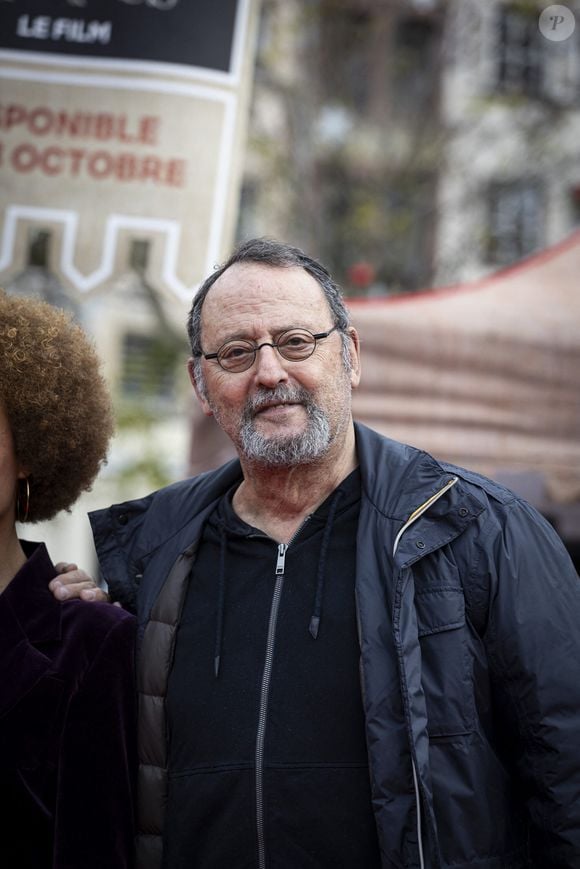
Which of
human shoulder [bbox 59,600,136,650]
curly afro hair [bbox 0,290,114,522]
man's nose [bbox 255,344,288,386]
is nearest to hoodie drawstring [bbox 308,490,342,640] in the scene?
man's nose [bbox 255,344,288,386]

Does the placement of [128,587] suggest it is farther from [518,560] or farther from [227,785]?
[518,560]

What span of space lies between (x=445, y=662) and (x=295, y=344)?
0.92 m

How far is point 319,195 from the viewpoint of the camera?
12805 mm

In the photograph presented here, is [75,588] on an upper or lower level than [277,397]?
lower

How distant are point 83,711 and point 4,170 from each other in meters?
2.43

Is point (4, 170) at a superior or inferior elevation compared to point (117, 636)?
superior

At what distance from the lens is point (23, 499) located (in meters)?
2.69

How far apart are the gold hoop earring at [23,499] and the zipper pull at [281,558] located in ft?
2.32

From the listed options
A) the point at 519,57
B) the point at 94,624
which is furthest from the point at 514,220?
the point at 94,624

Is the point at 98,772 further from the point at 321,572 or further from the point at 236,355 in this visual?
the point at 236,355

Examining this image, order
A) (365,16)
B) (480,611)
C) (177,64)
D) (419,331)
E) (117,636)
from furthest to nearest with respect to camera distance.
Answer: (365,16) < (419,331) < (177,64) < (117,636) < (480,611)

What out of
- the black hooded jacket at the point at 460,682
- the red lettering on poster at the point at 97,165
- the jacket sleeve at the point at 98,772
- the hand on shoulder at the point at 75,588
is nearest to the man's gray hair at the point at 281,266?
→ the black hooded jacket at the point at 460,682

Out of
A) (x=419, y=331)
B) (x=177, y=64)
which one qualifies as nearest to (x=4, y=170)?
(x=177, y=64)

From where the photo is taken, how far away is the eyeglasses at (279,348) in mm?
2611
